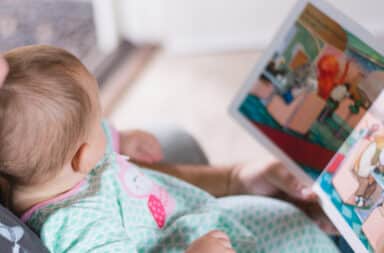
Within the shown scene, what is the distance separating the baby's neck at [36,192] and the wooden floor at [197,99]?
3.32 feet

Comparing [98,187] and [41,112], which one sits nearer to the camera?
[41,112]

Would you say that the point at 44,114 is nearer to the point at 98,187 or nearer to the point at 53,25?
the point at 98,187

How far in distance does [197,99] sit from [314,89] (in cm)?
111

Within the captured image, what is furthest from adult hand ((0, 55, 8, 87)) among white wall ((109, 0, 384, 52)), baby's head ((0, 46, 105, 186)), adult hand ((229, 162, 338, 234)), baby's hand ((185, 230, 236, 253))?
white wall ((109, 0, 384, 52))

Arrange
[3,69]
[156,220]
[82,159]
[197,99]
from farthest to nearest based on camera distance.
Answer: [197,99]
[156,220]
[82,159]
[3,69]

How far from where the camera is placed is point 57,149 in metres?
0.66

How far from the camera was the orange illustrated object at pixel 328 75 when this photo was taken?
884 mm

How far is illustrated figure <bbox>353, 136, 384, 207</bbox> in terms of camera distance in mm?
774

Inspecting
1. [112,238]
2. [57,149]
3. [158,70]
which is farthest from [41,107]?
[158,70]

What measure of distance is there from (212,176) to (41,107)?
1.71ft

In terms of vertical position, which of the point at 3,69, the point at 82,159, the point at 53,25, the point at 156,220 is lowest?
the point at 53,25

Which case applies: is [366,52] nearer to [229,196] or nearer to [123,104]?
[229,196]

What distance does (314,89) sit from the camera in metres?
0.94

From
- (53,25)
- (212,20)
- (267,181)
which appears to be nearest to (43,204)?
(267,181)
